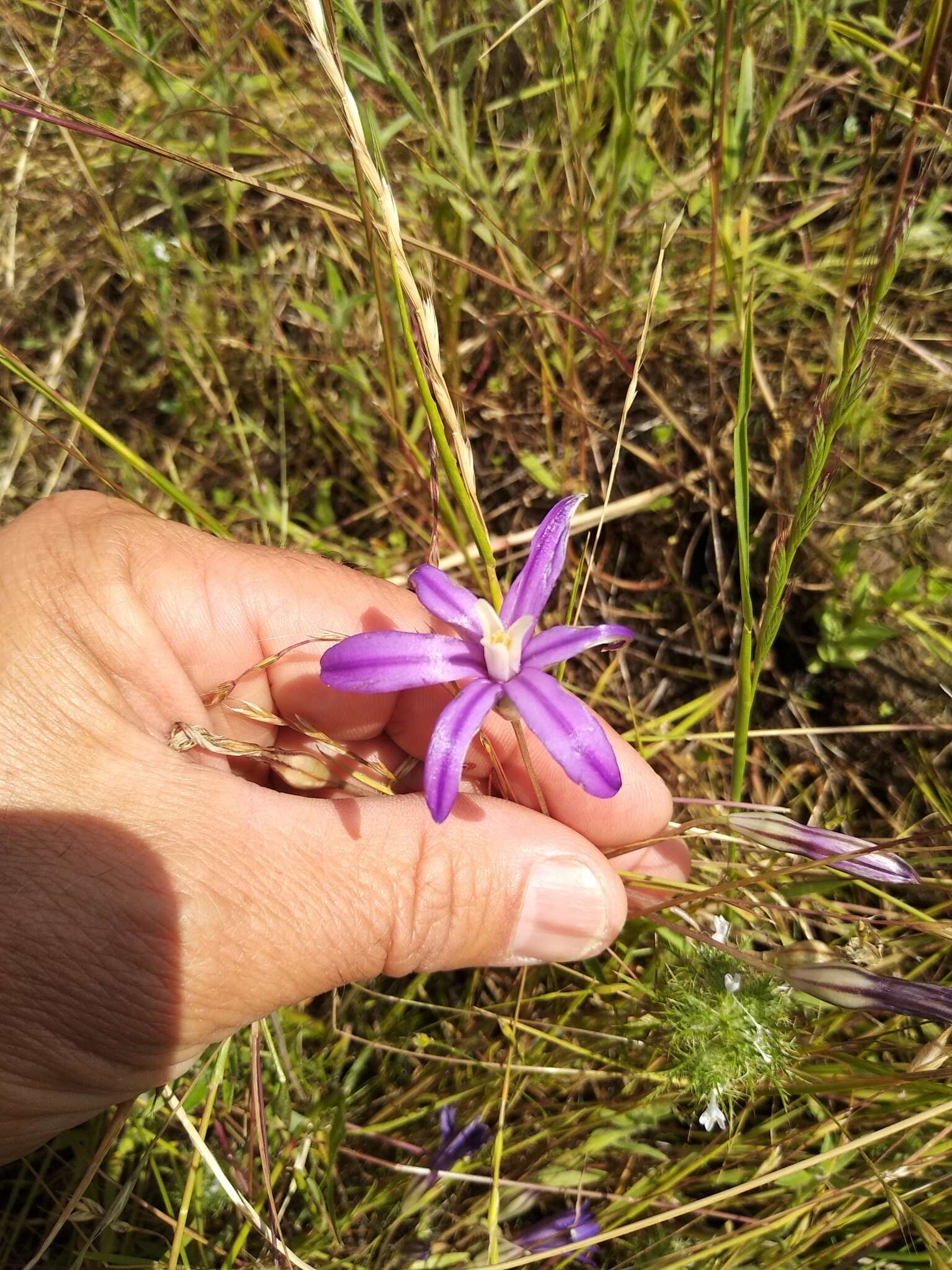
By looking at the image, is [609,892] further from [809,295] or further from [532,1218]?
[809,295]

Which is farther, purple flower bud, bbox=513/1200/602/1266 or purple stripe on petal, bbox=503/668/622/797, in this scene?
purple flower bud, bbox=513/1200/602/1266

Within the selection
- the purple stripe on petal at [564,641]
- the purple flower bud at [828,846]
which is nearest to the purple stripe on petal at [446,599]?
the purple stripe on petal at [564,641]

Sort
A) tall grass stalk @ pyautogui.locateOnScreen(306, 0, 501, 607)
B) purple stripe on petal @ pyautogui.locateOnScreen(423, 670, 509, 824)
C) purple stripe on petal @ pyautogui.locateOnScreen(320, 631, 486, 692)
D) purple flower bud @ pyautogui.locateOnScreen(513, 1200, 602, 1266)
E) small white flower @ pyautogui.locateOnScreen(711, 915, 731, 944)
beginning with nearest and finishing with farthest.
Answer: tall grass stalk @ pyautogui.locateOnScreen(306, 0, 501, 607) < purple stripe on petal @ pyautogui.locateOnScreen(423, 670, 509, 824) < purple stripe on petal @ pyautogui.locateOnScreen(320, 631, 486, 692) < small white flower @ pyautogui.locateOnScreen(711, 915, 731, 944) < purple flower bud @ pyautogui.locateOnScreen(513, 1200, 602, 1266)

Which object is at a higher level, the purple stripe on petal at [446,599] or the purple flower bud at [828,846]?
the purple stripe on petal at [446,599]

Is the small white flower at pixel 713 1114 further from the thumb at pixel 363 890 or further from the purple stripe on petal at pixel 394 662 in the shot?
the purple stripe on petal at pixel 394 662

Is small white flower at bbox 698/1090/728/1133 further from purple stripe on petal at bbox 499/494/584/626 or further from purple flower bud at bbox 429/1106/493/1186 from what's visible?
purple stripe on petal at bbox 499/494/584/626

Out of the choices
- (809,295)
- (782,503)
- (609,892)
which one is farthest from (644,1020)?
(809,295)

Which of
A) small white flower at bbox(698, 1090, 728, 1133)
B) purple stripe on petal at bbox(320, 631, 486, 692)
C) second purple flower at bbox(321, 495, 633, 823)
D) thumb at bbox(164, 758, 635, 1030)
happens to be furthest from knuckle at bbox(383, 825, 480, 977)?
small white flower at bbox(698, 1090, 728, 1133)
